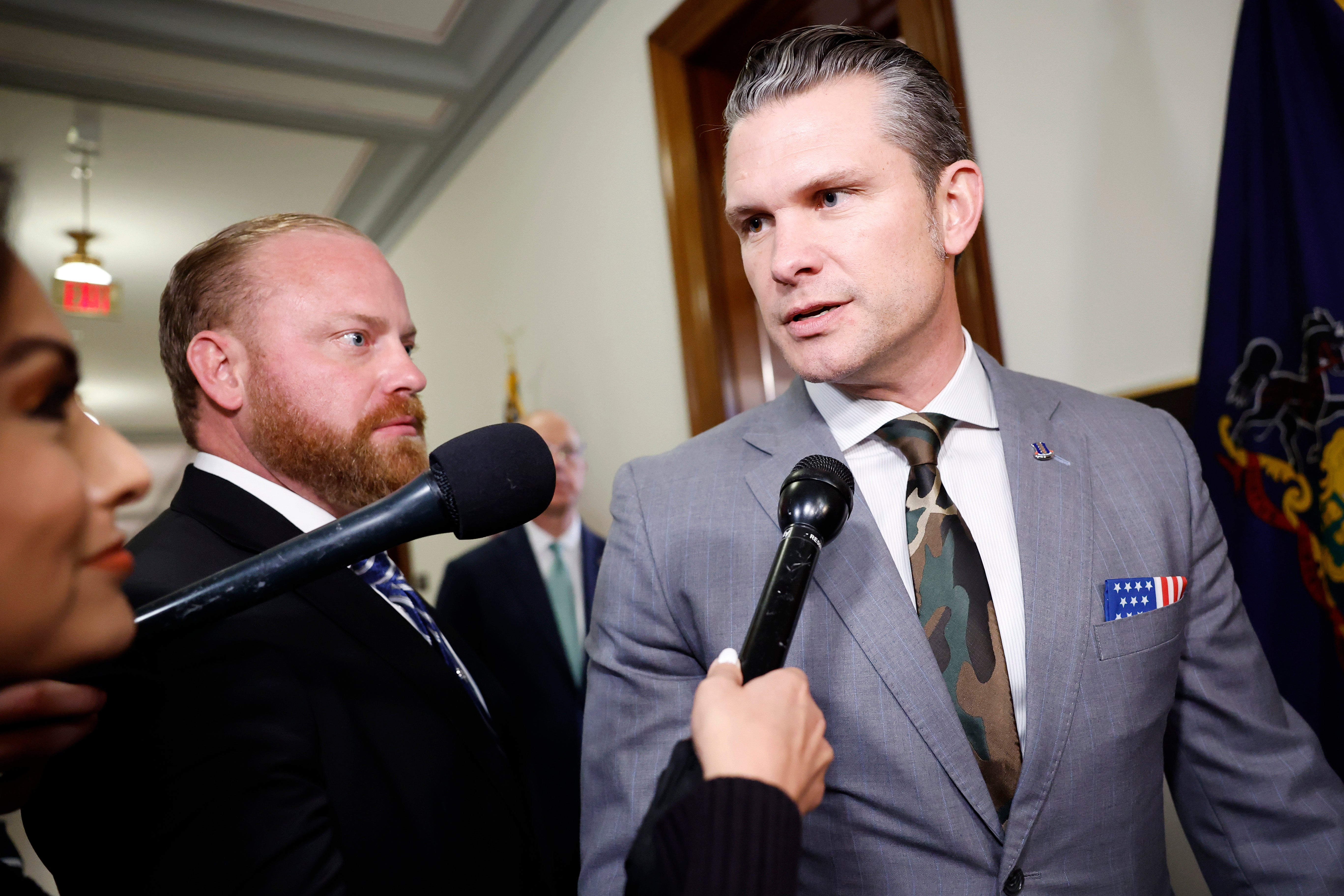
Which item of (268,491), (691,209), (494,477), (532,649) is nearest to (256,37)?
(691,209)

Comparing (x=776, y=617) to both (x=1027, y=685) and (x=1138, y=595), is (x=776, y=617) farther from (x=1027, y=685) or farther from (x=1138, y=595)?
(x=1138, y=595)

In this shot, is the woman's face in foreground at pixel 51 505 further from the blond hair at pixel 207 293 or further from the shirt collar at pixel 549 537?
the shirt collar at pixel 549 537

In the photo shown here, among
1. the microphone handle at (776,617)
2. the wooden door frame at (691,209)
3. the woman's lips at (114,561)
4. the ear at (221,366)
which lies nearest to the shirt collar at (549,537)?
the wooden door frame at (691,209)

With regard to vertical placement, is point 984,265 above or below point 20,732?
above

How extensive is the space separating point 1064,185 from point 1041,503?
119 cm

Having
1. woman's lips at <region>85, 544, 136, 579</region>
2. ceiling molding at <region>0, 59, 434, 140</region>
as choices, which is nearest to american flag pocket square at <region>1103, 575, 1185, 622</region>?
woman's lips at <region>85, 544, 136, 579</region>

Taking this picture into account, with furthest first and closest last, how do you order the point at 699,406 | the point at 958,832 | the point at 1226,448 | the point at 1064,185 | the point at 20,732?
the point at 699,406 < the point at 1064,185 < the point at 1226,448 < the point at 958,832 < the point at 20,732

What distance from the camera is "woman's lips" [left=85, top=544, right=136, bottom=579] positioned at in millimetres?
518

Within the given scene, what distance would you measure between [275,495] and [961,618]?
1081mm

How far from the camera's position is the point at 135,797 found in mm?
881

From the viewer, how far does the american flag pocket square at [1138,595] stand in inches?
47.1

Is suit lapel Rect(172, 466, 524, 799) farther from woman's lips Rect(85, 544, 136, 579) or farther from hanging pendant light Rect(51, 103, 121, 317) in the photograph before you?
hanging pendant light Rect(51, 103, 121, 317)

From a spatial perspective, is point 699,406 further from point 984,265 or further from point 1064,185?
point 1064,185

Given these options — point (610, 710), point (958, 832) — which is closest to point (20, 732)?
point (610, 710)
